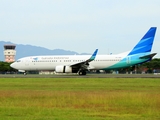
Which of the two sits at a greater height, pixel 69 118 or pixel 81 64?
pixel 81 64

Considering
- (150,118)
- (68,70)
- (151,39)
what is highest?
(151,39)

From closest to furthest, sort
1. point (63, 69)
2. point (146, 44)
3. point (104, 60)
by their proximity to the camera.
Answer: point (63, 69) < point (104, 60) < point (146, 44)

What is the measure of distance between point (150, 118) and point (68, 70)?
46960mm

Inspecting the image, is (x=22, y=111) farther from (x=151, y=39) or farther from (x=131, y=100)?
(x=151, y=39)

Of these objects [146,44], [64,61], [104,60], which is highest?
[146,44]

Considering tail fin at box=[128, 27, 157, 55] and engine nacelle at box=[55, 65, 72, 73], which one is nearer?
engine nacelle at box=[55, 65, 72, 73]

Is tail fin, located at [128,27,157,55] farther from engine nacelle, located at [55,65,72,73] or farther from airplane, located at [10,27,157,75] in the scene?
engine nacelle, located at [55,65,72,73]

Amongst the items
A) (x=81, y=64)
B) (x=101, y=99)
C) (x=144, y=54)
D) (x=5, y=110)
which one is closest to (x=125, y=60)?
(x=144, y=54)

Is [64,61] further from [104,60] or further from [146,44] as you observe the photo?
[146,44]

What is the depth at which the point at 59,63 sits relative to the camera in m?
64.6

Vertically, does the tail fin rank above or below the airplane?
above

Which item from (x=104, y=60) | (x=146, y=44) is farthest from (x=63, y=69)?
(x=146, y=44)

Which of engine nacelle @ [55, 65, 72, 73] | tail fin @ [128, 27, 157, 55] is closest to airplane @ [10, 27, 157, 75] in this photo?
tail fin @ [128, 27, 157, 55]

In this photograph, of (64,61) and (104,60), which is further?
(64,61)
